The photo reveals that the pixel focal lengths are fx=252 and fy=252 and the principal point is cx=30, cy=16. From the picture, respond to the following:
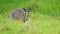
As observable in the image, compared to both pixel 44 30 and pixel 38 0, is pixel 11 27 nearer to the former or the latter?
pixel 44 30

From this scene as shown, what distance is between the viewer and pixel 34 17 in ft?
32.6

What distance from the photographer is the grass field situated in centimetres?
671

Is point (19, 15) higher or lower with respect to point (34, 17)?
higher

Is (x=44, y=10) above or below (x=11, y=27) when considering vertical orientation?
below

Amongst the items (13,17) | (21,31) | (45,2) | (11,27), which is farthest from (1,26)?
(45,2)

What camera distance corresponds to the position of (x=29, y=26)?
6832 millimetres

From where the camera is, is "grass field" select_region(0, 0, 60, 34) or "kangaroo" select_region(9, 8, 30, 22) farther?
"kangaroo" select_region(9, 8, 30, 22)

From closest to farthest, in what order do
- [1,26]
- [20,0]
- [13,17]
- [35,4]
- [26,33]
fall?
1. [26,33]
2. [1,26]
3. [13,17]
4. [35,4]
5. [20,0]

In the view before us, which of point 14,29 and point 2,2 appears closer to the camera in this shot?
point 14,29

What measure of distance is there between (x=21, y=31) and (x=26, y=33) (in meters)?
0.31

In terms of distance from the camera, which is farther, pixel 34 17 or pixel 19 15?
pixel 34 17

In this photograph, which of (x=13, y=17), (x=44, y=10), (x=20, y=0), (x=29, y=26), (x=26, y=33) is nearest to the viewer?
(x=26, y=33)

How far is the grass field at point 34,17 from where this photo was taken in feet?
22.0

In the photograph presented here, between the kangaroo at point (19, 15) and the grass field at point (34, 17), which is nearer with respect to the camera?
the grass field at point (34, 17)
